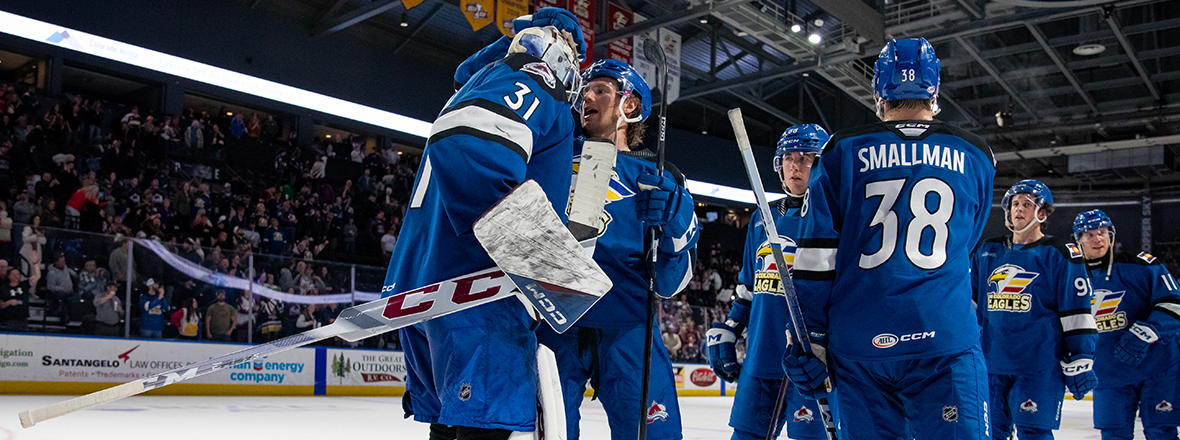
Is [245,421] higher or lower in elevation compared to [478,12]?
lower

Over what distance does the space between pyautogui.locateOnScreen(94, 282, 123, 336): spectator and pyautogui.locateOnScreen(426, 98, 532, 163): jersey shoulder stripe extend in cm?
783

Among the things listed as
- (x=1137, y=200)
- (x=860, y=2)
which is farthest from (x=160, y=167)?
(x=1137, y=200)

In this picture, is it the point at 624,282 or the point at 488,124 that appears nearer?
the point at 488,124

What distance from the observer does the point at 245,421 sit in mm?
5809

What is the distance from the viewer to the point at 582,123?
303 cm

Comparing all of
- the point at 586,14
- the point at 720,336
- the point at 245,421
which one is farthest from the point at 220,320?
the point at 720,336

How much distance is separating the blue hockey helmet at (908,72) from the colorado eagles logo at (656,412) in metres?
1.19

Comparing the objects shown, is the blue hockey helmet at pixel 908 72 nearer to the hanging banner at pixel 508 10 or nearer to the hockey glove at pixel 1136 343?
the hockey glove at pixel 1136 343

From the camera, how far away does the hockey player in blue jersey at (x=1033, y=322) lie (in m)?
4.32

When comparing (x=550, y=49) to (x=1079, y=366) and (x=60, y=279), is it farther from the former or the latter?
(x=60, y=279)

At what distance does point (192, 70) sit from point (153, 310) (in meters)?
7.21

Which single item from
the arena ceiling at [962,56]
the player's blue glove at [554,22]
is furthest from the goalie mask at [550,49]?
the arena ceiling at [962,56]

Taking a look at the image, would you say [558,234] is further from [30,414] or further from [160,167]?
[160,167]

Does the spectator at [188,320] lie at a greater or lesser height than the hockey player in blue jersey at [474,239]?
lesser
